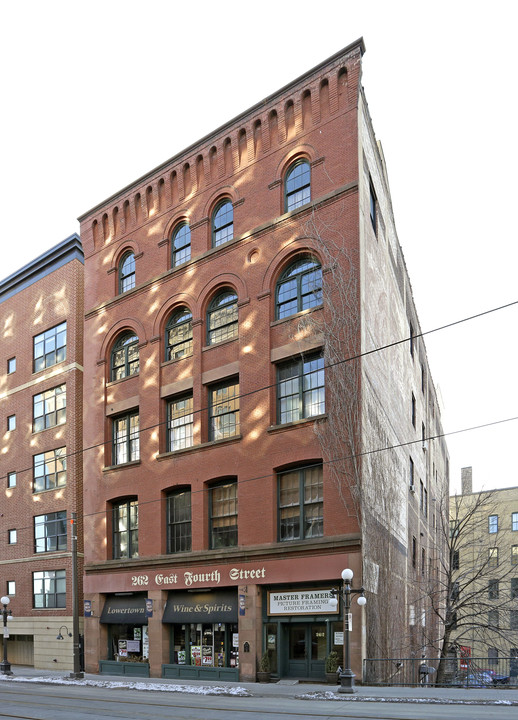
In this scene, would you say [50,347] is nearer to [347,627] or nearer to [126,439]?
[126,439]

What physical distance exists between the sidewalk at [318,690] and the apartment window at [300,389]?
950cm

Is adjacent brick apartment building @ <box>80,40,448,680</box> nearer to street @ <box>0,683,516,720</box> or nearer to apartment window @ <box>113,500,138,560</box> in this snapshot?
apartment window @ <box>113,500,138,560</box>

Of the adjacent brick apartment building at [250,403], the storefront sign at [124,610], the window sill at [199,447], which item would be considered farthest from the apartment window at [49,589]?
the window sill at [199,447]

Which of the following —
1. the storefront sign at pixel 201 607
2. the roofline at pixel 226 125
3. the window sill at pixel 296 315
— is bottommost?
the storefront sign at pixel 201 607

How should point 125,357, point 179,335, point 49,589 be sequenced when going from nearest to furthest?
point 179,335 < point 125,357 < point 49,589

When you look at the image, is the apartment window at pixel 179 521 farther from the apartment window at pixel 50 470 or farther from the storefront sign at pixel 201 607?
the apartment window at pixel 50 470

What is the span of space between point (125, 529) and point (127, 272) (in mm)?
12614

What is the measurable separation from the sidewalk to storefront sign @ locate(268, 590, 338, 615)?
93.1 inches

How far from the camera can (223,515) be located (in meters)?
30.7

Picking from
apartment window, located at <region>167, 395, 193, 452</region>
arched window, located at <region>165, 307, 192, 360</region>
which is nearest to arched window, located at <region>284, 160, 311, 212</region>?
arched window, located at <region>165, 307, 192, 360</region>

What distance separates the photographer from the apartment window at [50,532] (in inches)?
1533

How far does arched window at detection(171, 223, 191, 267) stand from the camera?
3484 centimetres

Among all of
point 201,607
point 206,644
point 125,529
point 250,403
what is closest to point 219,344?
point 250,403

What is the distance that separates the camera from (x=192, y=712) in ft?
63.5
